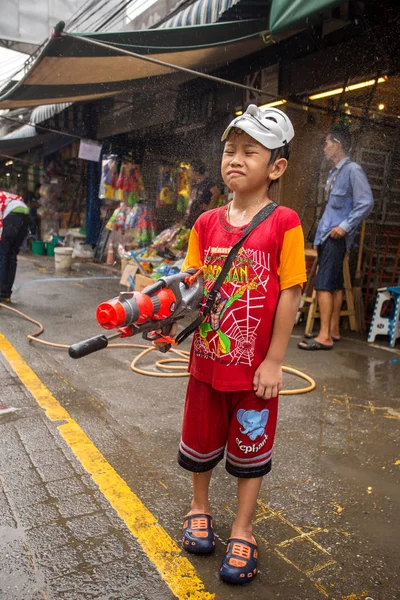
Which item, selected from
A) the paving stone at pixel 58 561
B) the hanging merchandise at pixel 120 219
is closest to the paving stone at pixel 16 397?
the paving stone at pixel 58 561

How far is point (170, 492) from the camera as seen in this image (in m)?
2.51

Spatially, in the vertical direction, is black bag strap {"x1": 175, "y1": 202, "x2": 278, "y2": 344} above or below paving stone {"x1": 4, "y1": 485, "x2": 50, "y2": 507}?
above

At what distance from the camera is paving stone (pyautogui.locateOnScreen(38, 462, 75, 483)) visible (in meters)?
2.60

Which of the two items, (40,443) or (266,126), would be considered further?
(40,443)

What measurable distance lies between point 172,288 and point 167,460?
1.37m

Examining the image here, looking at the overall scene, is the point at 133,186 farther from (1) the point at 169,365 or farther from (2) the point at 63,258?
(1) the point at 169,365

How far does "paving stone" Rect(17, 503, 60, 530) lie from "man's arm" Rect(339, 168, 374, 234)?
3.86m

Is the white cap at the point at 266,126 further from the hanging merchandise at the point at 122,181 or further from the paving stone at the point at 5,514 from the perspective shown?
the hanging merchandise at the point at 122,181

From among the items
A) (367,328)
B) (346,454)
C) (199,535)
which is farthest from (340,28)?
(199,535)

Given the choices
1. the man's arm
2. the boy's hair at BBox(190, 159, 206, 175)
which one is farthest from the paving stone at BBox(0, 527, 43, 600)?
the boy's hair at BBox(190, 159, 206, 175)

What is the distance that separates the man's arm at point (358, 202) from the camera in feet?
16.4

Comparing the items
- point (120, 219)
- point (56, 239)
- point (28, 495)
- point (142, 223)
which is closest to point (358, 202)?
point (28, 495)

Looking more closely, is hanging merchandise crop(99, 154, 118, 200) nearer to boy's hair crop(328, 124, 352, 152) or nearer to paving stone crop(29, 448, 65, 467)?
boy's hair crop(328, 124, 352, 152)

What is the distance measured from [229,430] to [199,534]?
46 centimetres
